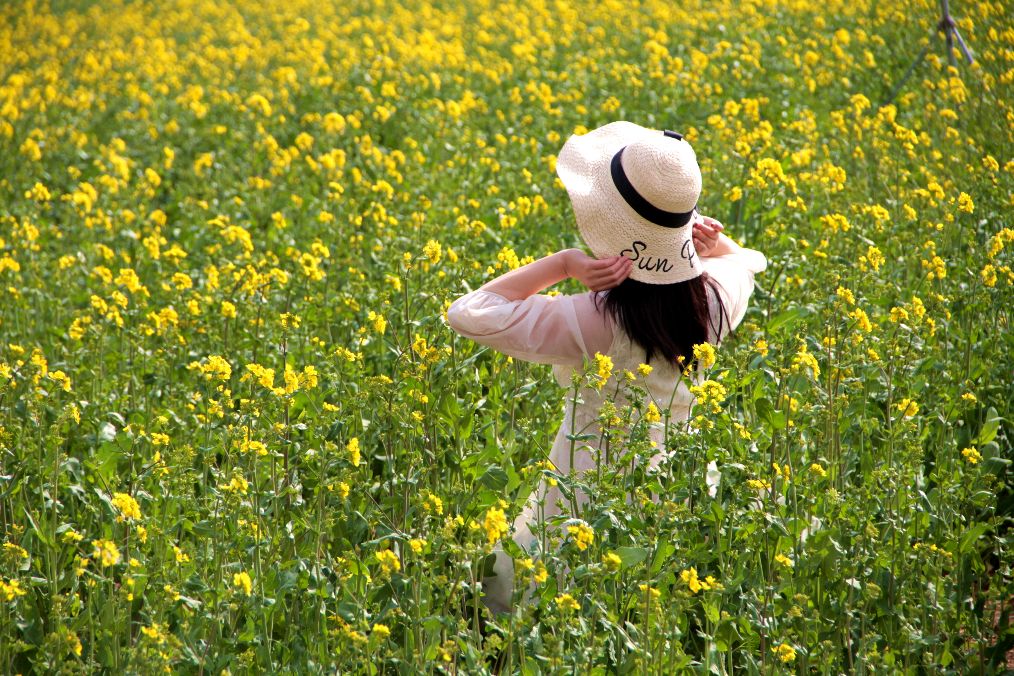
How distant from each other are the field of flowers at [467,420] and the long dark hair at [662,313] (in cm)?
15

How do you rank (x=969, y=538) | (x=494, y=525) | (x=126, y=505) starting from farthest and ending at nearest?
1. (x=969, y=538)
2. (x=126, y=505)
3. (x=494, y=525)

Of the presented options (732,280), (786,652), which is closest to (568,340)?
(732,280)

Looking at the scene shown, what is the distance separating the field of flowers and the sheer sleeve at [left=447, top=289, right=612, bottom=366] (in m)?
0.21

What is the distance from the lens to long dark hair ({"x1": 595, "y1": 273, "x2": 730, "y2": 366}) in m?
2.91

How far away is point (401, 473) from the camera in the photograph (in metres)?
3.41

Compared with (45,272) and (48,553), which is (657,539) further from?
(45,272)

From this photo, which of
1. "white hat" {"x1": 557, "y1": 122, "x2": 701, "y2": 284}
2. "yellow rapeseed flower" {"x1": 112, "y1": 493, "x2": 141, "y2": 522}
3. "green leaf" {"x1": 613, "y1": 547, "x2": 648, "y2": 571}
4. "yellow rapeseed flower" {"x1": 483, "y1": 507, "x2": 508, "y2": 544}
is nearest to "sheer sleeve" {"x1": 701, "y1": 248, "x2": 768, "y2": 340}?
"white hat" {"x1": 557, "y1": 122, "x2": 701, "y2": 284}

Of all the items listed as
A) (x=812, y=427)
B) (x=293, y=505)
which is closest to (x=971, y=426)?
(x=812, y=427)

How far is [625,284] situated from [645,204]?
0.21m

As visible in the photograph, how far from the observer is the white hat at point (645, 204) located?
2760mm

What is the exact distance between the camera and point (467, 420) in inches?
140

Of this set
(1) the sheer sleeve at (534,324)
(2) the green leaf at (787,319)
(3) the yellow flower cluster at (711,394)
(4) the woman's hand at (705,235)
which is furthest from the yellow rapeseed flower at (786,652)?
(2) the green leaf at (787,319)

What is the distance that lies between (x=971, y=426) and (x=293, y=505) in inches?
89.1

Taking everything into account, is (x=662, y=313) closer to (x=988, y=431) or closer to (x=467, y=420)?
(x=467, y=420)
